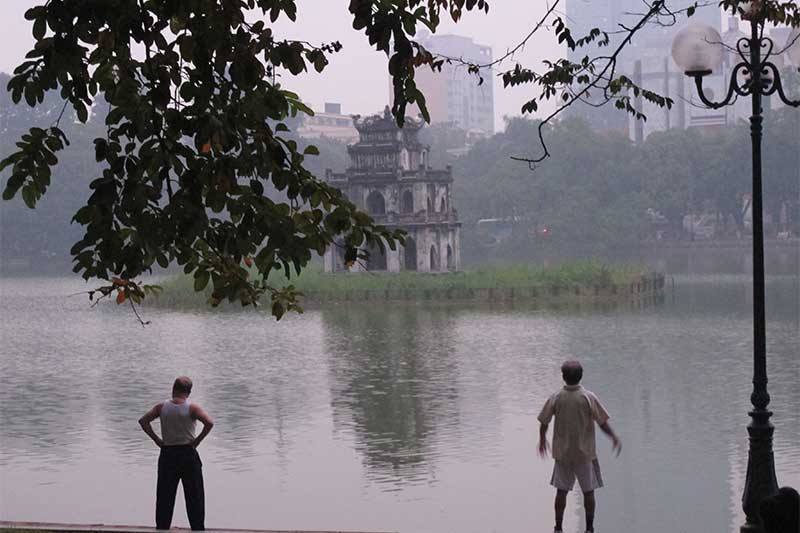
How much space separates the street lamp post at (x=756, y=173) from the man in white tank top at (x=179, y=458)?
433 centimetres

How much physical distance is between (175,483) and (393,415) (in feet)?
35.5

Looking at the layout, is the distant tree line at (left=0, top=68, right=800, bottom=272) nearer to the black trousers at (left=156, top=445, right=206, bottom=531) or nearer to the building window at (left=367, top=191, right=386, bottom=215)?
the building window at (left=367, top=191, right=386, bottom=215)

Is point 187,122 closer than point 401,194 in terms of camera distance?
Yes

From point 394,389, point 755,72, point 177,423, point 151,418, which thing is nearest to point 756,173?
point 755,72

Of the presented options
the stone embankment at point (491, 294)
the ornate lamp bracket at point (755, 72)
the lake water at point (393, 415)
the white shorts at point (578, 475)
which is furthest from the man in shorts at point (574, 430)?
the stone embankment at point (491, 294)

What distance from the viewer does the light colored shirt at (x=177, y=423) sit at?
445 inches

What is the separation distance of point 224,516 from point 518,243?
294 feet

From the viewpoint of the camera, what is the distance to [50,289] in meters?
71.1

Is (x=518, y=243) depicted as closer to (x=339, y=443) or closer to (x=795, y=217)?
(x=795, y=217)

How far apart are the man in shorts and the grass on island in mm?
41659

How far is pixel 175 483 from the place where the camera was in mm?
11453

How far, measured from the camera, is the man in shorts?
36.9ft

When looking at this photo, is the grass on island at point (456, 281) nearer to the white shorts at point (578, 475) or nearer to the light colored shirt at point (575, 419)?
the white shorts at point (578, 475)

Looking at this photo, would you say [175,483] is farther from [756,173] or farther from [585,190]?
[585,190]
